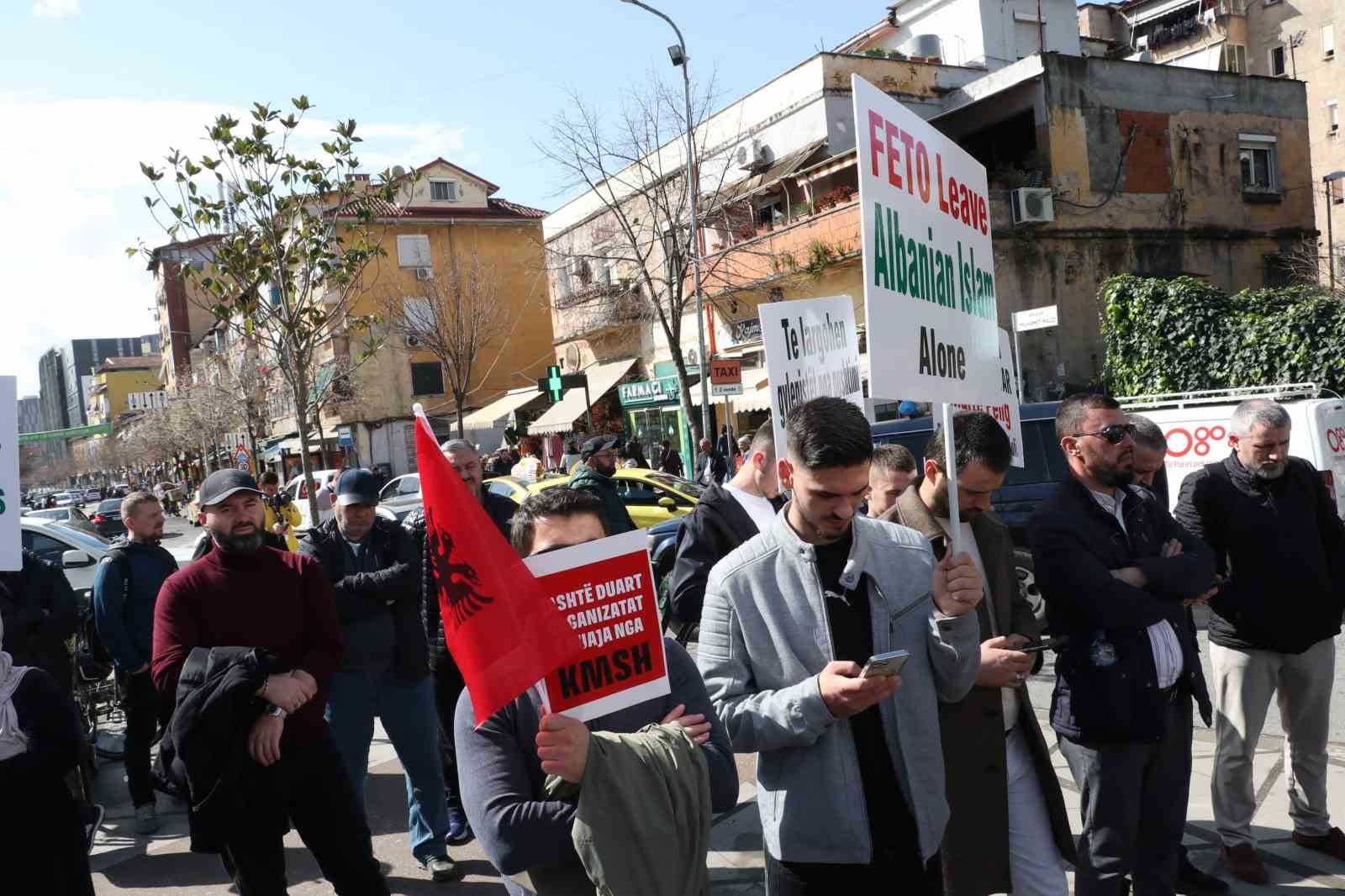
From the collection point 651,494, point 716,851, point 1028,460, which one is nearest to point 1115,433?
point 716,851

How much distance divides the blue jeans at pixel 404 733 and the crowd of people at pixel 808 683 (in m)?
0.01

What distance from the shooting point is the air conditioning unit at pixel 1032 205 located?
70.1 ft

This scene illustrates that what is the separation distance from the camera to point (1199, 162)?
24172mm

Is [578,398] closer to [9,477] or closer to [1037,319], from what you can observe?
[1037,319]

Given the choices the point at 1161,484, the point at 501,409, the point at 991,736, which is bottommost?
the point at 991,736

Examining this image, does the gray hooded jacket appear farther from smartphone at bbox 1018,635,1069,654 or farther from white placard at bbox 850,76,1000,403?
white placard at bbox 850,76,1000,403

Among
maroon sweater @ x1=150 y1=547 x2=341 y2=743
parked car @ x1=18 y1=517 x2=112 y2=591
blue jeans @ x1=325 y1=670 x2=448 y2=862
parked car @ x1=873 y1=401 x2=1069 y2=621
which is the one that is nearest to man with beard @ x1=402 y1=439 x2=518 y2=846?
blue jeans @ x1=325 y1=670 x2=448 y2=862

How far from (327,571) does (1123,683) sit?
3.50m

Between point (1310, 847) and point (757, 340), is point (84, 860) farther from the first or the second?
point (757, 340)

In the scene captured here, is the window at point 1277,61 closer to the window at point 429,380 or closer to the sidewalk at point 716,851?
the window at point 429,380

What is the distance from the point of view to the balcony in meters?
22.2

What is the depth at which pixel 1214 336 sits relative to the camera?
1733cm

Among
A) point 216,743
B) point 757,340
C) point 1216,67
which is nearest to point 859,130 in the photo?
point 216,743

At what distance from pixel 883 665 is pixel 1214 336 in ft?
56.6
